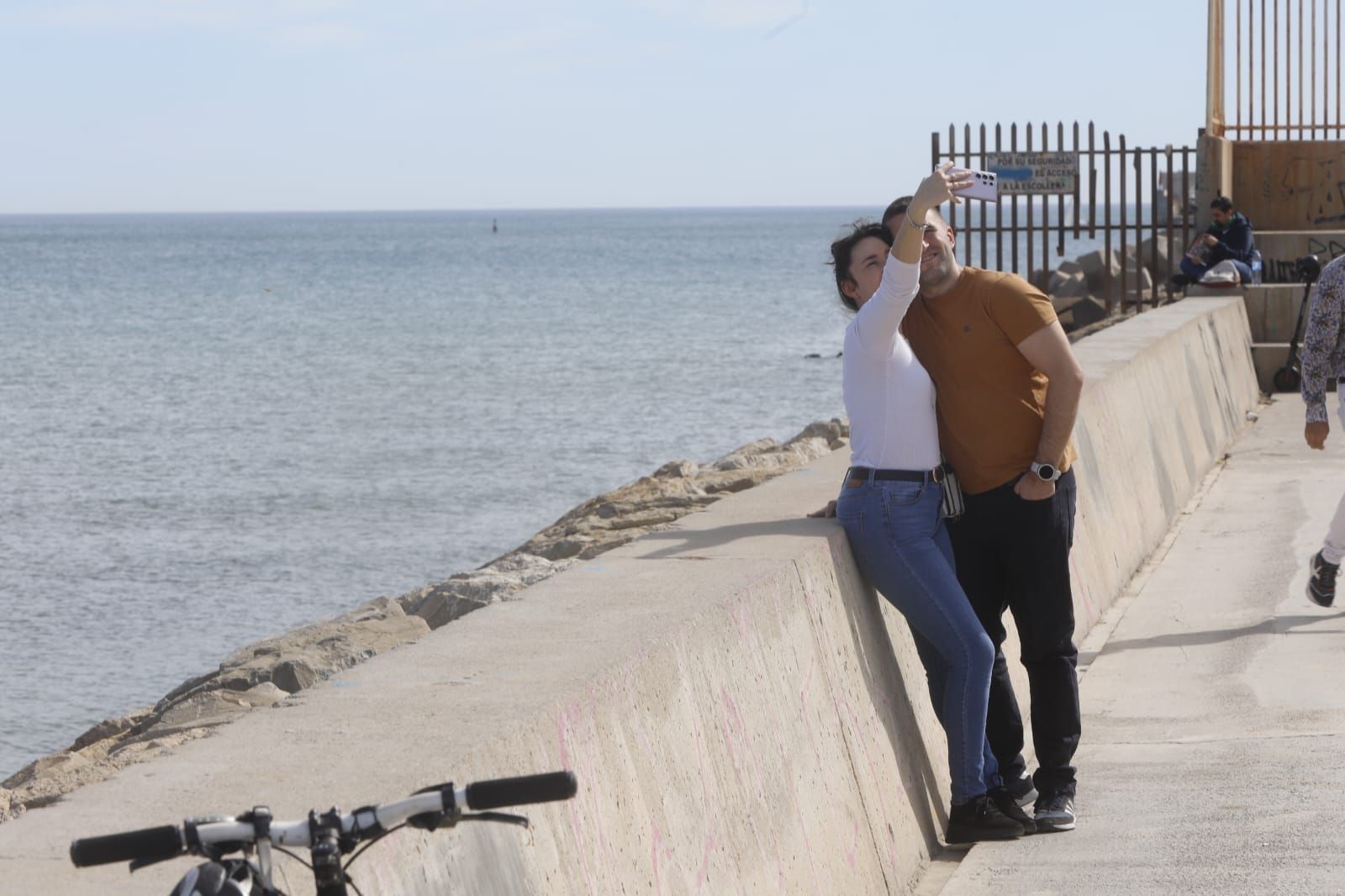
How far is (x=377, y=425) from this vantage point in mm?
29516

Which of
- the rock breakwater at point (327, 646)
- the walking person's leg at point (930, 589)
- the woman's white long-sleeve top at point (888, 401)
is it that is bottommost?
the rock breakwater at point (327, 646)

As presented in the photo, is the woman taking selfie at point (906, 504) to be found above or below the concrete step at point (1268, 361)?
above

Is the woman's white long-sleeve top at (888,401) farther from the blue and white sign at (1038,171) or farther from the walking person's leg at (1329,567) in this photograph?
the blue and white sign at (1038,171)

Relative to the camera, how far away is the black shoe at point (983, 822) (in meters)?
5.18

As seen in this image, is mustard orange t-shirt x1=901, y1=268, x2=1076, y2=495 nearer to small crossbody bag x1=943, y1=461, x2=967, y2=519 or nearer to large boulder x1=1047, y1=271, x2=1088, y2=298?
small crossbody bag x1=943, y1=461, x2=967, y2=519

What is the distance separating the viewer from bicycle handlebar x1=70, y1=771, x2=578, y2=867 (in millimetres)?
2064

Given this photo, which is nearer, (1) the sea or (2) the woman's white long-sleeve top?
(2) the woman's white long-sleeve top

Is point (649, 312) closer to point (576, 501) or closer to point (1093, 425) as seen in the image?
point (576, 501)

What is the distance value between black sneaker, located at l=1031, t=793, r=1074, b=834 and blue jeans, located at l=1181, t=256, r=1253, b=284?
1417 centimetres

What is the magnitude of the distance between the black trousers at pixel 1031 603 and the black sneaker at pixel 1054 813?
31 mm

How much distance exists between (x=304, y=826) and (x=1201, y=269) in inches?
702

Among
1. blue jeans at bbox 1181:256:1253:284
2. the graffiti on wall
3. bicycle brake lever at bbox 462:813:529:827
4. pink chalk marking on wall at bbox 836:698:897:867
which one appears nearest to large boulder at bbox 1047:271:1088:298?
the graffiti on wall

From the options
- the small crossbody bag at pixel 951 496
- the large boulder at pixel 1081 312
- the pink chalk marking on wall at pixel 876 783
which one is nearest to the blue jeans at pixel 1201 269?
the large boulder at pixel 1081 312

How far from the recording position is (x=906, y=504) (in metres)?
4.93
